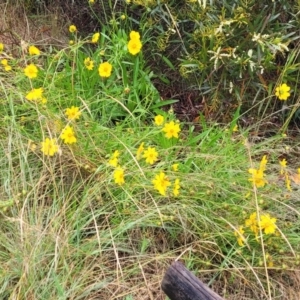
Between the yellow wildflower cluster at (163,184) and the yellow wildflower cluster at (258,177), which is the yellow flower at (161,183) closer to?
the yellow wildflower cluster at (163,184)

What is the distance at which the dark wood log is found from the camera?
64.2 inches

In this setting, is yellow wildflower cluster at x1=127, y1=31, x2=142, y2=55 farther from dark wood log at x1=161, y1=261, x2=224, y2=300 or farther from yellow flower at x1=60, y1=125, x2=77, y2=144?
dark wood log at x1=161, y1=261, x2=224, y2=300

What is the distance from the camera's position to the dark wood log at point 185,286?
5.35 ft

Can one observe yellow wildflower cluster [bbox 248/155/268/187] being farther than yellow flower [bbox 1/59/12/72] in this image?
No

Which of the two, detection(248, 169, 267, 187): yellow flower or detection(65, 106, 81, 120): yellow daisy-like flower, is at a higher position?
detection(65, 106, 81, 120): yellow daisy-like flower

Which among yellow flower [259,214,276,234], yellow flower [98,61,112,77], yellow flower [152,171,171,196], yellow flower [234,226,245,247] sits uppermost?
yellow flower [98,61,112,77]

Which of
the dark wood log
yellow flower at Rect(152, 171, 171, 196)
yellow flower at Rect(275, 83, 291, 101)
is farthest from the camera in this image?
yellow flower at Rect(275, 83, 291, 101)

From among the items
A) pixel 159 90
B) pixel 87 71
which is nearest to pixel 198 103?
pixel 159 90

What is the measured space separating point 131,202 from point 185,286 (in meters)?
0.68

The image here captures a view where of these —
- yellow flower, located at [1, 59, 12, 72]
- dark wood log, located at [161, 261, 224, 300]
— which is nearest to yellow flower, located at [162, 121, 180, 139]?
yellow flower, located at [1, 59, 12, 72]

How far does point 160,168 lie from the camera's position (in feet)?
7.89

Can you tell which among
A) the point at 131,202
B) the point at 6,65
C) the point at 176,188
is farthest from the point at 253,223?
the point at 6,65

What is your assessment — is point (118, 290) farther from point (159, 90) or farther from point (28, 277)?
point (159, 90)

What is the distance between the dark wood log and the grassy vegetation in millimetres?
372
